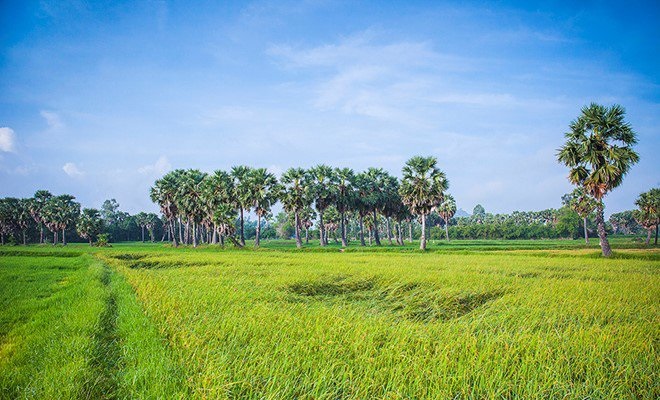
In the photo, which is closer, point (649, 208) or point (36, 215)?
point (649, 208)

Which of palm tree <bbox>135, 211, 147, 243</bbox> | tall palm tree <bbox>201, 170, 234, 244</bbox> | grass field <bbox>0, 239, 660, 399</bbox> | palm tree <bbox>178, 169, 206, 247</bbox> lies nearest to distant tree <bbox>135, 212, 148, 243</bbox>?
palm tree <bbox>135, 211, 147, 243</bbox>

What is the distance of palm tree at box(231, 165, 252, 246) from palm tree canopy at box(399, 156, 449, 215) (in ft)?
86.0

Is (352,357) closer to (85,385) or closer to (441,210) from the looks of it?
(85,385)

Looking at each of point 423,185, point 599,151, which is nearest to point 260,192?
point 423,185

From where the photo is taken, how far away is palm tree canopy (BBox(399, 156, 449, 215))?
158ft

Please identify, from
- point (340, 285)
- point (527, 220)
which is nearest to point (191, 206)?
point (340, 285)

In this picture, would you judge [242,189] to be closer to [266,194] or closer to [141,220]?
[266,194]

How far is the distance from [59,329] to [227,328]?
13.4 feet

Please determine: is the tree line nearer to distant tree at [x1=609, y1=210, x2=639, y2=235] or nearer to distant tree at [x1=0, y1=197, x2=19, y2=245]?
distant tree at [x1=0, y1=197, x2=19, y2=245]

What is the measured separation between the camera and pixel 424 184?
4856 cm

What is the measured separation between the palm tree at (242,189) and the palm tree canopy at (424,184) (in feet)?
86.0

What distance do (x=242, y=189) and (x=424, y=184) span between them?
30067 millimetres

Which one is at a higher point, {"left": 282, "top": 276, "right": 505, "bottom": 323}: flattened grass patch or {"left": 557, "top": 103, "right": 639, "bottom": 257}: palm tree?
{"left": 557, "top": 103, "right": 639, "bottom": 257}: palm tree

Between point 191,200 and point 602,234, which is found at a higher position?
point 191,200
